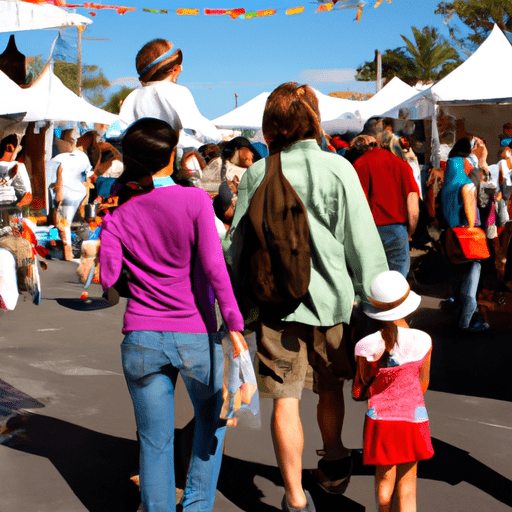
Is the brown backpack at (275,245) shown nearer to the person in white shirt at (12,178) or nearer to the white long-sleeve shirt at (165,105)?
the white long-sleeve shirt at (165,105)

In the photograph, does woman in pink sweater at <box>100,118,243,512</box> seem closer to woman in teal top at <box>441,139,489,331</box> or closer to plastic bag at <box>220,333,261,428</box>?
plastic bag at <box>220,333,261,428</box>

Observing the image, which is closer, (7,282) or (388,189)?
(7,282)

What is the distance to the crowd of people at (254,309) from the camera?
10.9 ft

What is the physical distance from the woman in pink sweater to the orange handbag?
15.9 ft

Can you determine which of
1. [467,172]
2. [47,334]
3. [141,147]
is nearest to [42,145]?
[47,334]

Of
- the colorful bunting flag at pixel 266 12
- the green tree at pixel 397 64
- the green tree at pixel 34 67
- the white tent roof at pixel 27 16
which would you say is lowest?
the green tree at pixel 397 64

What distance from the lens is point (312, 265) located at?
12.3 ft

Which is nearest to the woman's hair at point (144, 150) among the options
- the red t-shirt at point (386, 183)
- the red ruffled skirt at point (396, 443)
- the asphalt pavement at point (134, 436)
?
the asphalt pavement at point (134, 436)

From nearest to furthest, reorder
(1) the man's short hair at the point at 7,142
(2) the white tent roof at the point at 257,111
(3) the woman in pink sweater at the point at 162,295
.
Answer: (3) the woman in pink sweater at the point at 162,295, (1) the man's short hair at the point at 7,142, (2) the white tent roof at the point at 257,111

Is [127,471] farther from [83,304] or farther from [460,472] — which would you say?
[83,304]

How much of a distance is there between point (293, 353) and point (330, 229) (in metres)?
0.57

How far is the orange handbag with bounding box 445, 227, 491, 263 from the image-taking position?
25.5ft

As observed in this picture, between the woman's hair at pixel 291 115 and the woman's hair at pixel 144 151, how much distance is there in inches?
21.8

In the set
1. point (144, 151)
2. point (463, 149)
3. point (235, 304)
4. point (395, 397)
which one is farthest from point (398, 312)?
point (463, 149)
